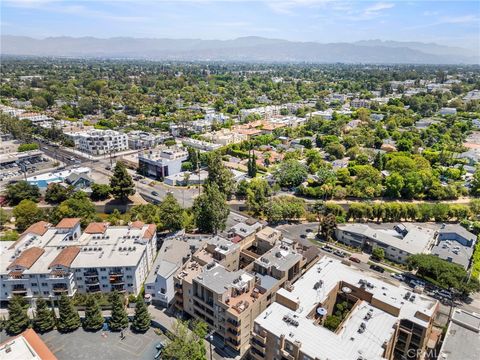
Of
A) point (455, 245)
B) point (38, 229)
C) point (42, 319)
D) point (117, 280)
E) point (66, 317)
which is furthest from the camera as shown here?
point (455, 245)

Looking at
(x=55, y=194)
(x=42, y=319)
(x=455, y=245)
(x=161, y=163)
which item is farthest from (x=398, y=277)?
(x=55, y=194)

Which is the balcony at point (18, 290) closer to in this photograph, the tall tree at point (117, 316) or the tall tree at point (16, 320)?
the tall tree at point (16, 320)

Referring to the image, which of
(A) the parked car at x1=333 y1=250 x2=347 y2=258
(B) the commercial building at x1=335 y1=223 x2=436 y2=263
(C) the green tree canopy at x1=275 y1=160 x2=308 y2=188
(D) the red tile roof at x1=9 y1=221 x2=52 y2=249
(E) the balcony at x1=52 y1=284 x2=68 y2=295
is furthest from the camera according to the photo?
(C) the green tree canopy at x1=275 y1=160 x2=308 y2=188

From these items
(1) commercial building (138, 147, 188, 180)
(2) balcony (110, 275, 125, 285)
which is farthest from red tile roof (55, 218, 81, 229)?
(1) commercial building (138, 147, 188, 180)

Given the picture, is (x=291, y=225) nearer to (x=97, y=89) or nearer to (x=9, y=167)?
(x=9, y=167)

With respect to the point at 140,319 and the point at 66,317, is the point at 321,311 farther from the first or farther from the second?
the point at 66,317

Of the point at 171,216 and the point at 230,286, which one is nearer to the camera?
the point at 230,286

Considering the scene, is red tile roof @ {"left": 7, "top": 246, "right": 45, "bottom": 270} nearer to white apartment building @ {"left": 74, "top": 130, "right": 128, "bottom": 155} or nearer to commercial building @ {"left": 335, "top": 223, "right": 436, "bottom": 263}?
commercial building @ {"left": 335, "top": 223, "right": 436, "bottom": 263}

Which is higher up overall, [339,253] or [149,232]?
[149,232]
